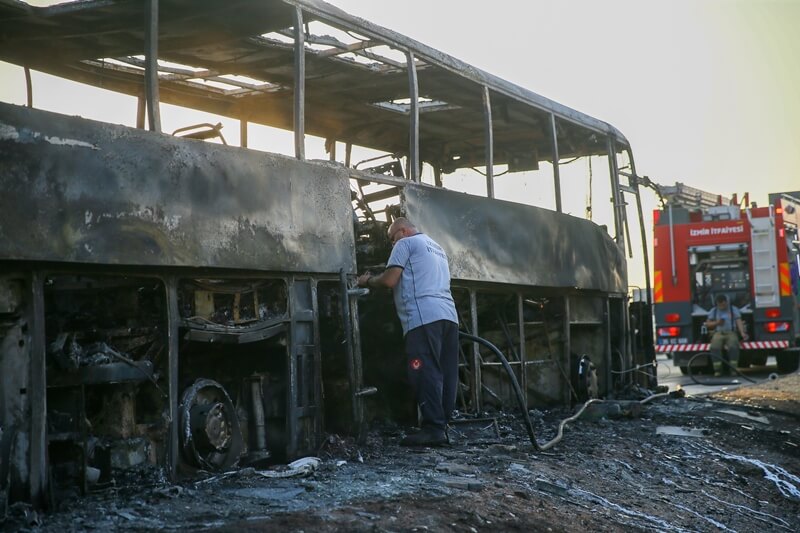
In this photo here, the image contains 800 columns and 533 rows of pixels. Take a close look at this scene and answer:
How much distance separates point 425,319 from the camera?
22.7 feet

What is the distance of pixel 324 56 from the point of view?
748cm

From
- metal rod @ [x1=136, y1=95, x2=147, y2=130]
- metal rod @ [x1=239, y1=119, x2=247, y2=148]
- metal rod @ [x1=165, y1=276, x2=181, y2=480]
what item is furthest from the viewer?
metal rod @ [x1=239, y1=119, x2=247, y2=148]

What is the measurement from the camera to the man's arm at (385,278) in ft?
22.3

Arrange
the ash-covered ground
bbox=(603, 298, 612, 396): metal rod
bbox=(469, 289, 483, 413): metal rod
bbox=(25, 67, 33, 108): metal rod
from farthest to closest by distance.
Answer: bbox=(603, 298, 612, 396): metal rod → bbox=(469, 289, 483, 413): metal rod → bbox=(25, 67, 33, 108): metal rod → the ash-covered ground

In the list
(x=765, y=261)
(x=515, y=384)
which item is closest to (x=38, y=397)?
(x=515, y=384)

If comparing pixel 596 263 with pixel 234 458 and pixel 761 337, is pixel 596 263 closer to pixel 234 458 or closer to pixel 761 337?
pixel 234 458

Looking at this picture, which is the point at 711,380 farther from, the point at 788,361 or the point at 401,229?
the point at 401,229

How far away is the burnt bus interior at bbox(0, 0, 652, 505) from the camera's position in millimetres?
4512

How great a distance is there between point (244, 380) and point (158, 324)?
3.14 feet

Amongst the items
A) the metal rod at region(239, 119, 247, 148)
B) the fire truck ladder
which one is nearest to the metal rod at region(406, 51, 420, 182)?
the metal rod at region(239, 119, 247, 148)

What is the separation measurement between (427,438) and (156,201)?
2809 mm

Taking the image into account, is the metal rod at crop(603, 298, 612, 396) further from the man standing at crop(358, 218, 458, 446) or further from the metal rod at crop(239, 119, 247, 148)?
the metal rod at crop(239, 119, 247, 148)

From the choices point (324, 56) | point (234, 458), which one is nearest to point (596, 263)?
point (324, 56)

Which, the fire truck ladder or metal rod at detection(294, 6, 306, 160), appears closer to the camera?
metal rod at detection(294, 6, 306, 160)
